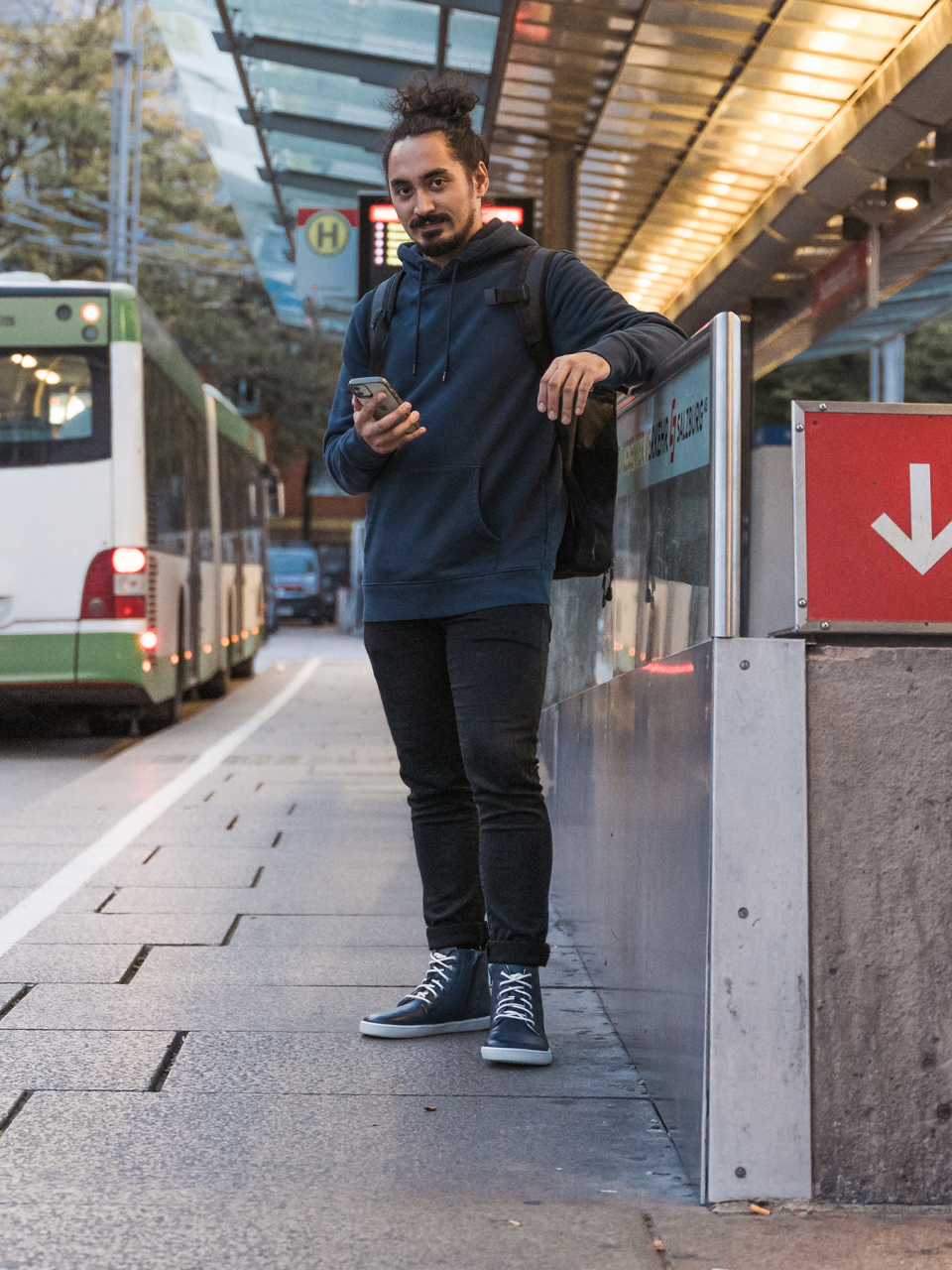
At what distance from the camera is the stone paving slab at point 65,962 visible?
438 centimetres

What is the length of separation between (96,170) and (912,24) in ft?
108

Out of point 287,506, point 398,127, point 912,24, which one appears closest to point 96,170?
point 287,506

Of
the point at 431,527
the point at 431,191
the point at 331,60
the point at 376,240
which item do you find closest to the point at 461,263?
the point at 431,191

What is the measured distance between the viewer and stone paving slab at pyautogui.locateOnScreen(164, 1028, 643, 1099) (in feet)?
11.1

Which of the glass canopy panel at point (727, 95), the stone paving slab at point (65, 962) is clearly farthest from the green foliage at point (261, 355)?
the stone paving slab at point (65, 962)

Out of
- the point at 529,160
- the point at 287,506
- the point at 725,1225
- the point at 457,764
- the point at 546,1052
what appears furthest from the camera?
the point at 287,506

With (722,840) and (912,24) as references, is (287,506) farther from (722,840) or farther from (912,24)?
(722,840)

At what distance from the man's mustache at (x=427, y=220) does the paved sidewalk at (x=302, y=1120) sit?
185 cm

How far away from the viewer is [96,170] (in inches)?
1481

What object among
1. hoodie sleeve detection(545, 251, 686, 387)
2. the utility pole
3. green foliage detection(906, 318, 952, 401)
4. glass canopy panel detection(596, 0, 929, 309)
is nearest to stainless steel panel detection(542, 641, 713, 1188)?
hoodie sleeve detection(545, 251, 686, 387)

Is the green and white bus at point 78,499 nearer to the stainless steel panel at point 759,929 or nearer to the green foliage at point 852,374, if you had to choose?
the stainless steel panel at point 759,929

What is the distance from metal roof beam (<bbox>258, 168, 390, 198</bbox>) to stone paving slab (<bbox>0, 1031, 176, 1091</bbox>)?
40.3ft

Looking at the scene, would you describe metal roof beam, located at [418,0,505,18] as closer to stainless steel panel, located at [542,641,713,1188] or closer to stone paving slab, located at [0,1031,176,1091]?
stainless steel panel, located at [542,641,713,1188]

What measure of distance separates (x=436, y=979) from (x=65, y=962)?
1.28 metres
